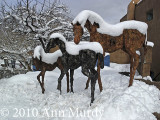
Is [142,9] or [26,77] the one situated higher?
[142,9]

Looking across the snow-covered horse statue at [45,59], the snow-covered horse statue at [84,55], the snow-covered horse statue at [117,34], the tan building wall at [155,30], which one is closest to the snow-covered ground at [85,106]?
the snow-covered horse statue at [84,55]

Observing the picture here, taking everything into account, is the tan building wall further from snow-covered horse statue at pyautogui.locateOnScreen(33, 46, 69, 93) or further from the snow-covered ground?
snow-covered horse statue at pyautogui.locateOnScreen(33, 46, 69, 93)

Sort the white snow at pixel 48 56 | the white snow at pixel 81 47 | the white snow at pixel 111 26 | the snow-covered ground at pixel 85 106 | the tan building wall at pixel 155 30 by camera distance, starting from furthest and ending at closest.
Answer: the tan building wall at pixel 155 30, the white snow at pixel 48 56, the white snow at pixel 111 26, the white snow at pixel 81 47, the snow-covered ground at pixel 85 106

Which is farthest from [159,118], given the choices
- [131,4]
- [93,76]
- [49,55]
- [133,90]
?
[131,4]

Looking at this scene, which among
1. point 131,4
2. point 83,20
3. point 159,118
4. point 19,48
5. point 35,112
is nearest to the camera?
point 159,118

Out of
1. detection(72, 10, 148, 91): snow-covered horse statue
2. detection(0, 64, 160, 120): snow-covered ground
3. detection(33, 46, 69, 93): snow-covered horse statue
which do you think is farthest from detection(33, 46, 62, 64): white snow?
detection(72, 10, 148, 91): snow-covered horse statue

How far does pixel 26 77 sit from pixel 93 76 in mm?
4033

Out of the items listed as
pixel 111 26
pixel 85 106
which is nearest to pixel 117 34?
pixel 111 26

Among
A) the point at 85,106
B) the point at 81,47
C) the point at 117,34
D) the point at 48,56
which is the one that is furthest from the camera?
the point at 48,56

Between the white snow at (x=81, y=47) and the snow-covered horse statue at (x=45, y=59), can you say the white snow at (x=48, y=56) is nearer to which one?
the snow-covered horse statue at (x=45, y=59)

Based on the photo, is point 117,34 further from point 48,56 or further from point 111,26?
point 48,56

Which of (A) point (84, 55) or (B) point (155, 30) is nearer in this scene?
(A) point (84, 55)

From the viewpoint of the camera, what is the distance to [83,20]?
339cm

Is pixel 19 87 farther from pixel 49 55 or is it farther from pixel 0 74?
pixel 0 74
